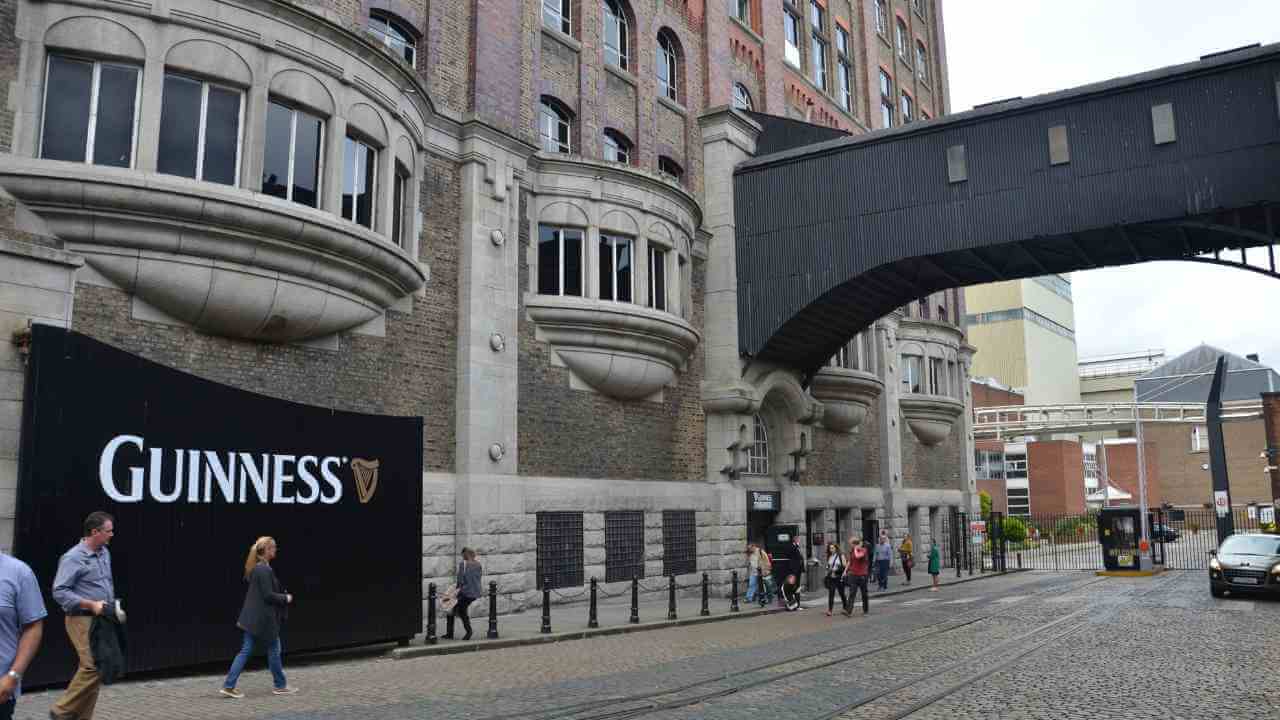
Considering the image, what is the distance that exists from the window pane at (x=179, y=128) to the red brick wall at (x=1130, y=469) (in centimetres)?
9240

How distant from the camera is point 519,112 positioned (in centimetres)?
2073

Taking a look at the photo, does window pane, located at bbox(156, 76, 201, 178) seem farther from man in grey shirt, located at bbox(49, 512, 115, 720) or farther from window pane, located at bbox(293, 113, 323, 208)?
man in grey shirt, located at bbox(49, 512, 115, 720)

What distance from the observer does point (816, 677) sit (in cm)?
1122

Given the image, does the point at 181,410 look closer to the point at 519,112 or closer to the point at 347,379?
the point at 347,379

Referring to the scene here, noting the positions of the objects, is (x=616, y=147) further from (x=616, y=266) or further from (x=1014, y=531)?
(x=1014, y=531)

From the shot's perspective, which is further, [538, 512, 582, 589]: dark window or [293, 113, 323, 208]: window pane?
[538, 512, 582, 589]: dark window

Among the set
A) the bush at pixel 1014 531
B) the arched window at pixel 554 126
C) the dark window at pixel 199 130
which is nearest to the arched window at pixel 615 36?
the arched window at pixel 554 126

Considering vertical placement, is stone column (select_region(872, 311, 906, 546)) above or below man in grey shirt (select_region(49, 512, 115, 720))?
above

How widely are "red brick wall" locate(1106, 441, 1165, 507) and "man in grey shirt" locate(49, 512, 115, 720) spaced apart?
9594 cm

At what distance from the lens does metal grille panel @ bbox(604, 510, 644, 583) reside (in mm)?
21656

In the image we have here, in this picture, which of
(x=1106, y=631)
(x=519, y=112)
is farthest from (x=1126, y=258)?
(x=519, y=112)

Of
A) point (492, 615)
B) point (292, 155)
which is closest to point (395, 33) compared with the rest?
point (292, 155)

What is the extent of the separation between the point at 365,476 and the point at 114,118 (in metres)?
5.83

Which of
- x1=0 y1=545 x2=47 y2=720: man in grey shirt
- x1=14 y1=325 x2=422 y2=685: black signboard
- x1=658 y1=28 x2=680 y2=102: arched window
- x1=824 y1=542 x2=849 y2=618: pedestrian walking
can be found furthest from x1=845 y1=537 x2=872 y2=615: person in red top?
x1=0 y1=545 x2=47 y2=720: man in grey shirt
